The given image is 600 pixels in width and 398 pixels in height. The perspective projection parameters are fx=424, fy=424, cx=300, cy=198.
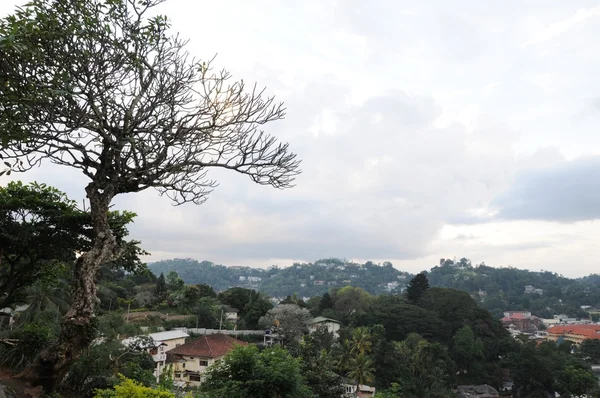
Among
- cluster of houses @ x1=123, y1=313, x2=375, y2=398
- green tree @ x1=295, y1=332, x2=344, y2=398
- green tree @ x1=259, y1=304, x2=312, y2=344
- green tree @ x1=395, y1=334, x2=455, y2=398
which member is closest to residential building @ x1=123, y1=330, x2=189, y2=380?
cluster of houses @ x1=123, y1=313, x2=375, y2=398

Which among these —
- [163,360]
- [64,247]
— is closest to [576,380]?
[163,360]

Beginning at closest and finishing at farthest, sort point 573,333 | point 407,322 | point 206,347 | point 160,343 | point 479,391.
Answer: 1. point 160,343
2. point 206,347
3. point 479,391
4. point 407,322
5. point 573,333

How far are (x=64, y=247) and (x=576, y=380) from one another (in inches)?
1469

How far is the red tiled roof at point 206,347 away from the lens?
98.6 ft

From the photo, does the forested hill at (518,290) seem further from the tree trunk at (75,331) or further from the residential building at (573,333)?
the tree trunk at (75,331)

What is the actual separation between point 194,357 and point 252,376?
2042 centimetres

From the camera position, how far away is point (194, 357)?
98.8 feet

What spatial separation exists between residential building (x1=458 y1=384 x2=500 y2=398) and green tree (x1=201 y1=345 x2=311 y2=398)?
3362 centimetres

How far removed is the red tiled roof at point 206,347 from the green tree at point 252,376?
60.5 ft

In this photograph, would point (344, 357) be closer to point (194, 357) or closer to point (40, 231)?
→ point (194, 357)

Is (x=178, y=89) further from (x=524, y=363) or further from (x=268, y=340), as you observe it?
(x=524, y=363)

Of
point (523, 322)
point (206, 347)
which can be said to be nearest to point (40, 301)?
point (206, 347)

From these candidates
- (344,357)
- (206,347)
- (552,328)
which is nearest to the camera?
(206,347)

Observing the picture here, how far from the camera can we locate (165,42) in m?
7.78
